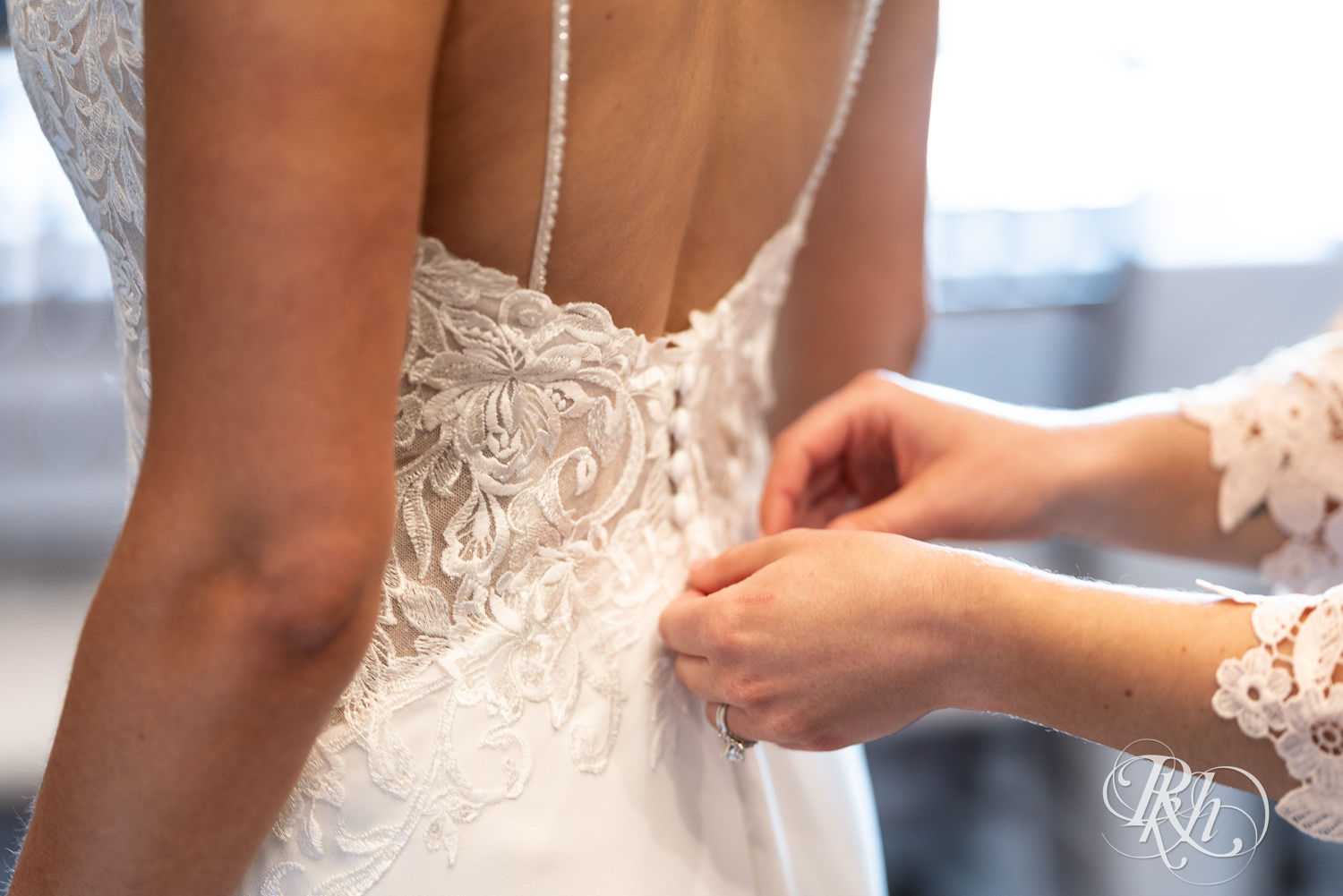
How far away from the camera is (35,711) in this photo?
1.97 m

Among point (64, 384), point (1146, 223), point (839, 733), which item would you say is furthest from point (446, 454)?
point (1146, 223)

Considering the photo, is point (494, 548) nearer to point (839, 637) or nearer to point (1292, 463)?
point (839, 637)

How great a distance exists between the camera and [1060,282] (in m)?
2.81

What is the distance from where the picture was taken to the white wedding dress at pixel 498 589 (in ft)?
2.06

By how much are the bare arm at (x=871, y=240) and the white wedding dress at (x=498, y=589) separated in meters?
0.37

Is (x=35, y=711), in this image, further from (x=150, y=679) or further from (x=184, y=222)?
(x=184, y=222)

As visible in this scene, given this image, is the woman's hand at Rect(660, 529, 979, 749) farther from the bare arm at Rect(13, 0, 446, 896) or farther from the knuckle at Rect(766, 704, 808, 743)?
the bare arm at Rect(13, 0, 446, 896)

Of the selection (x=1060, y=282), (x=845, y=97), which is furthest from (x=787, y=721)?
(x=1060, y=282)

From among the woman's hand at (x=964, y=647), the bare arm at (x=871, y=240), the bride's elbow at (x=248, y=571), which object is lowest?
the woman's hand at (x=964, y=647)

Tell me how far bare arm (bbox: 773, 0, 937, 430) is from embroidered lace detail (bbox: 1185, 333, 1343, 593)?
13.4 inches

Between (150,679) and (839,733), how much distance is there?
1.49 feet

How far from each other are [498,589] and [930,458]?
484mm

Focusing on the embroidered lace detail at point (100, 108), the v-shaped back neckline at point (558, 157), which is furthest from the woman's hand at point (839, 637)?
the embroidered lace detail at point (100, 108)

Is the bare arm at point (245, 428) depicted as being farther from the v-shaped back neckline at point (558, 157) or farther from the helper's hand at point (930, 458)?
the helper's hand at point (930, 458)
